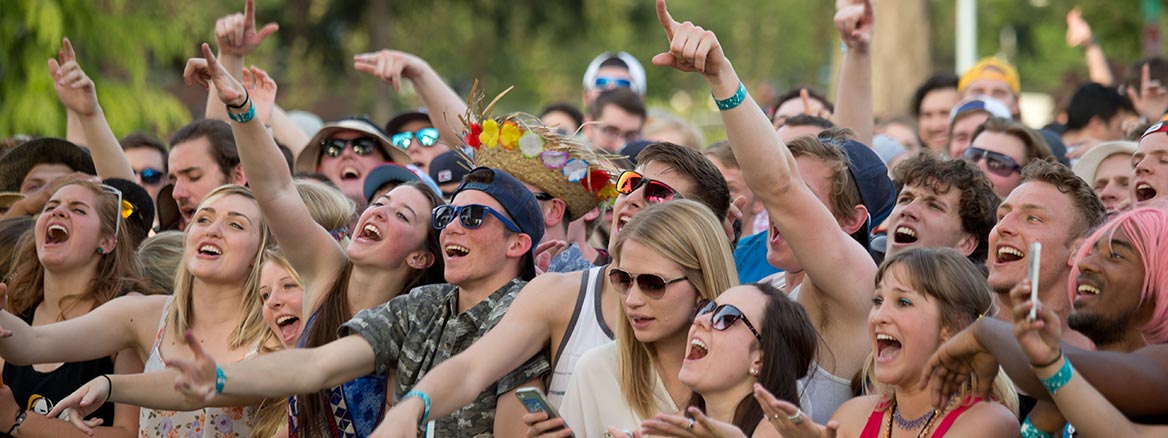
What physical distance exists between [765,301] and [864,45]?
7.25 ft

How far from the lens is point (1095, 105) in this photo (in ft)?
28.6

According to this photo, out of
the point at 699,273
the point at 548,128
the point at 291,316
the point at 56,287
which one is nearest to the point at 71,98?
the point at 56,287

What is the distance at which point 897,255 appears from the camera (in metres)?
3.97

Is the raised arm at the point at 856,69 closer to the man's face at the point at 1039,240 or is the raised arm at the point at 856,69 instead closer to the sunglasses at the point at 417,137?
the man's face at the point at 1039,240

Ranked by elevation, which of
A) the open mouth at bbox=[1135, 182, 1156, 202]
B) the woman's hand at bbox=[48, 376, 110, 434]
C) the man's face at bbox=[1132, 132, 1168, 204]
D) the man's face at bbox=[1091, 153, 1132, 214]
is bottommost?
the woman's hand at bbox=[48, 376, 110, 434]

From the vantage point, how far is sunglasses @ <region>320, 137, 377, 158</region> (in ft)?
24.0

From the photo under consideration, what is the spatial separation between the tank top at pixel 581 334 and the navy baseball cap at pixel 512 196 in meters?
0.42

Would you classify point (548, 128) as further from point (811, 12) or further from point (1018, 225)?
point (811, 12)

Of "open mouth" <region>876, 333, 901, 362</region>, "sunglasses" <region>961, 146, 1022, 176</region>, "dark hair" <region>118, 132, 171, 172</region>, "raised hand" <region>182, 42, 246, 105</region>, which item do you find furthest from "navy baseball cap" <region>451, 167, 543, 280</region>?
"dark hair" <region>118, 132, 171, 172</region>

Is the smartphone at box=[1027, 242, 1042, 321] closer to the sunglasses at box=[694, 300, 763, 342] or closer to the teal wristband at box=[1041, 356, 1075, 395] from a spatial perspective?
the teal wristband at box=[1041, 356, 1075, 395]

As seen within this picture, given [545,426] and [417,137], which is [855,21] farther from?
[417,137]

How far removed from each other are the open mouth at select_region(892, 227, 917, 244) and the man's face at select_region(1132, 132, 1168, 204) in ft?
2.53

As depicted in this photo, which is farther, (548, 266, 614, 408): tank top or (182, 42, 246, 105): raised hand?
(182, 42, 246, 105): raised hand

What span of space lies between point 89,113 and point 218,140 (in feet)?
2.70
